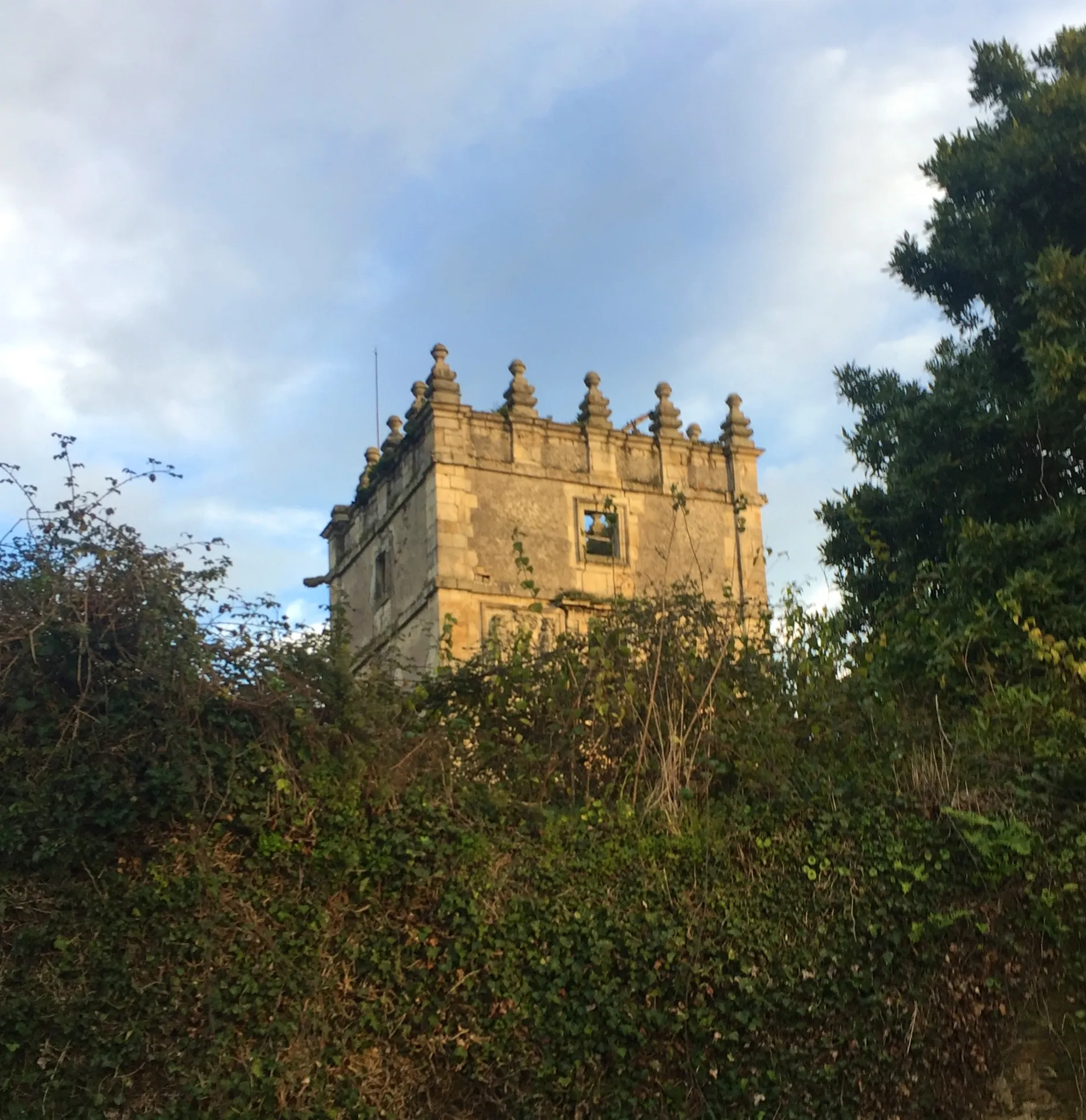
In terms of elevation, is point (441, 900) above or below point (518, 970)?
above

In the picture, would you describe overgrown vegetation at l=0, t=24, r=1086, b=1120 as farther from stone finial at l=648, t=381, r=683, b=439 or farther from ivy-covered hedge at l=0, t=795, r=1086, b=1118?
stone finial at l=648, t=381, r=683, b=439

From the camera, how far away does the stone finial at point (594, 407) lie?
26.2 meters

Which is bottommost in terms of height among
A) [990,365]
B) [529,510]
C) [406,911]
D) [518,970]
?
[518,970]

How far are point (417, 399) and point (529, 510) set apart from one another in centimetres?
326

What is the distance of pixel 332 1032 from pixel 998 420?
6758 millimetres

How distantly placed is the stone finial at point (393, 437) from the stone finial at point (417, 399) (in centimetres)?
69

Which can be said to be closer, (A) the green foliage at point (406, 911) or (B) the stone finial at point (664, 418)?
(A) the green foliage at point (406, 911)

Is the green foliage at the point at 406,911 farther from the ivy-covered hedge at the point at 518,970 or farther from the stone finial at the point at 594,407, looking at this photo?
the stone finial at the point at 594,407

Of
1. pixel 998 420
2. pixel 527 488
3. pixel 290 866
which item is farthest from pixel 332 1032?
pixel 527 488

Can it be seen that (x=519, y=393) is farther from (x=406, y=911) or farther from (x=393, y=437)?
(x=406, y=911)

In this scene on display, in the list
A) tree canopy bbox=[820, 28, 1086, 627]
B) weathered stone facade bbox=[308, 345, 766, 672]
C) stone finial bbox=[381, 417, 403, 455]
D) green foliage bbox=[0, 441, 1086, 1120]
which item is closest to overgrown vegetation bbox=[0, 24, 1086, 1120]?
green foliage bbox=[0, 441, 1086, 1120]

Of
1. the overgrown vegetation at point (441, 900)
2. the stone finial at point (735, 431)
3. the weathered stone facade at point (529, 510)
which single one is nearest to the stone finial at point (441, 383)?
the weathered stone facade at point (529, 510)

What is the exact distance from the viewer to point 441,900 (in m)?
7.40

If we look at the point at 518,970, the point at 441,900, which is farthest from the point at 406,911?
the point at 518,970
